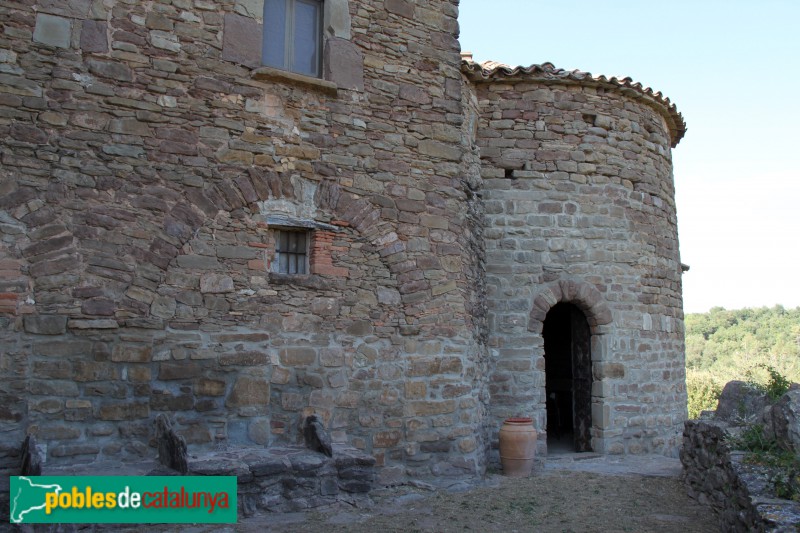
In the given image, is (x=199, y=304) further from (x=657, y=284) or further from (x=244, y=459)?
(x=657, y=284)

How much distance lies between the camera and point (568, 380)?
1063cm

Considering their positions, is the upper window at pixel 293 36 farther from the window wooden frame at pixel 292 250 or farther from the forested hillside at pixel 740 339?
the forested hillside at pixel 740 339

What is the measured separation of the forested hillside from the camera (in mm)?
30250

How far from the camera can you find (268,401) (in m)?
6.09

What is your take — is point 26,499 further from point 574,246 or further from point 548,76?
point 548,76

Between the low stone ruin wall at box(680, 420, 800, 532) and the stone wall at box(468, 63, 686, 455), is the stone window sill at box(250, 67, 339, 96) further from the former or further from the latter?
the low stone ruin wall at box(680, 420, 800, 532)

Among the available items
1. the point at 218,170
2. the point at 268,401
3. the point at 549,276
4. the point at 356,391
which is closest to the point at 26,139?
the point at 218,170

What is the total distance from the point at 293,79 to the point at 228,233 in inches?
64.7

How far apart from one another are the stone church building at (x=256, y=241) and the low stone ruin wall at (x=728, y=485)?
2.15m

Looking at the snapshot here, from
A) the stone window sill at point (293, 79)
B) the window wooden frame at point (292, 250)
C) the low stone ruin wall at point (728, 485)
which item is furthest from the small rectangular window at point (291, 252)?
the low stone ruin wall at point (728, 485)

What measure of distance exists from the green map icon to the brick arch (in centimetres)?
607

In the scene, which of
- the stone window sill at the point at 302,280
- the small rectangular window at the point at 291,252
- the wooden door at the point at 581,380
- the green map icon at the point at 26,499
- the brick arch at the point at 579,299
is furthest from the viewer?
the wooden door at the point at 581,380

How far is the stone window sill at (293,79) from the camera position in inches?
251

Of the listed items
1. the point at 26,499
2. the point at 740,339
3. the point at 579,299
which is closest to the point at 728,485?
the point at 579,299
